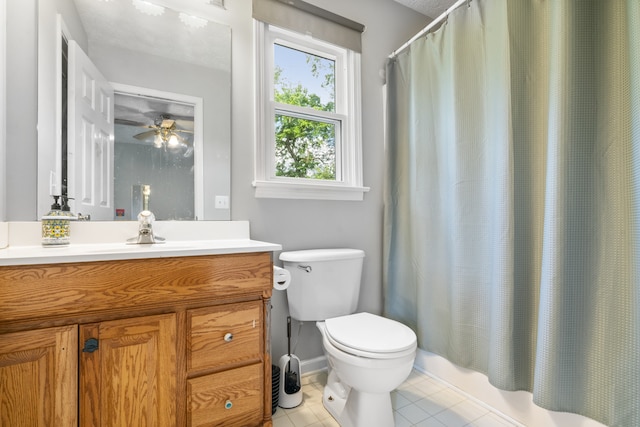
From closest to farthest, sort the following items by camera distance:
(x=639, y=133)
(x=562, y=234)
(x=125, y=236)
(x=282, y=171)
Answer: (x=639, y=133) → (x=562, y=234) → (x=125, y=236) → (x=282, y=171)

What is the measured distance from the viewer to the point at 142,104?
53.6 inches

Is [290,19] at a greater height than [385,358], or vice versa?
[290,19]

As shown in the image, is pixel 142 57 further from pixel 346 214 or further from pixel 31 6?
pixel 346 214

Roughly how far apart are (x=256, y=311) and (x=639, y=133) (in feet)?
4.63

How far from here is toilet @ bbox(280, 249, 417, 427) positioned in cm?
113

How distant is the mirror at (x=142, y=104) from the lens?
1.20 metres

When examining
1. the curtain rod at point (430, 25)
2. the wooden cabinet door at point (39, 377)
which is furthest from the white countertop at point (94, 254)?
the curtain rod at point (430, 25)

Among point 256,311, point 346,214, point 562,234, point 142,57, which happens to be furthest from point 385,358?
point 142,57

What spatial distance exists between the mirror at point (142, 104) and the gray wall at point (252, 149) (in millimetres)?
42

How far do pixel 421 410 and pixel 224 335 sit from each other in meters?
1.06

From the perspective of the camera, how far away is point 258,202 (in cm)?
159

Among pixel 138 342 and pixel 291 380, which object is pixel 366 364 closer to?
pixel 291 380

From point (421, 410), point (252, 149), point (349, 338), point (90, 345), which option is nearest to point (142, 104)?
point (252, 149)

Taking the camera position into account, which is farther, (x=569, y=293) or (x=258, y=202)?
(x=258, y=202)
